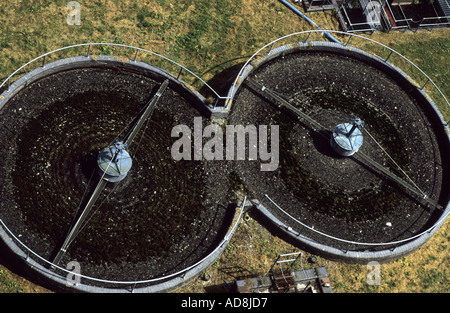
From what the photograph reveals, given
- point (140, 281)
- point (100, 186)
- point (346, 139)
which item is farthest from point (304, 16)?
point (140, 281)

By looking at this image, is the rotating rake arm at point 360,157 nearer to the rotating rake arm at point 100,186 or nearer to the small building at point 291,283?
the rotating rake arm at point 100,186

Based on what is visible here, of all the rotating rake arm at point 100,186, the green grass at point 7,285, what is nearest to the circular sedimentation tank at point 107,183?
the rotating rake arm at point 100,186

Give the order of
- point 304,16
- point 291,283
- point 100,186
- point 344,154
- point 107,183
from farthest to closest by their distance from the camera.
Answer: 1. point 304,16
2. point 344,154
3. point 107,183
4. point 100,186
5. point 291,283

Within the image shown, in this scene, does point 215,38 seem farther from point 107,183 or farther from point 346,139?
point 107,183

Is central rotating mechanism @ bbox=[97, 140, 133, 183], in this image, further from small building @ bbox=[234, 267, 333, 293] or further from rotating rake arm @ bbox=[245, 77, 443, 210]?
rotating rake arm @ bbox=[245, 77, 443, 210]

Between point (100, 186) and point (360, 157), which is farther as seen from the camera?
point (360, 157)

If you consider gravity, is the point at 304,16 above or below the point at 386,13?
below
